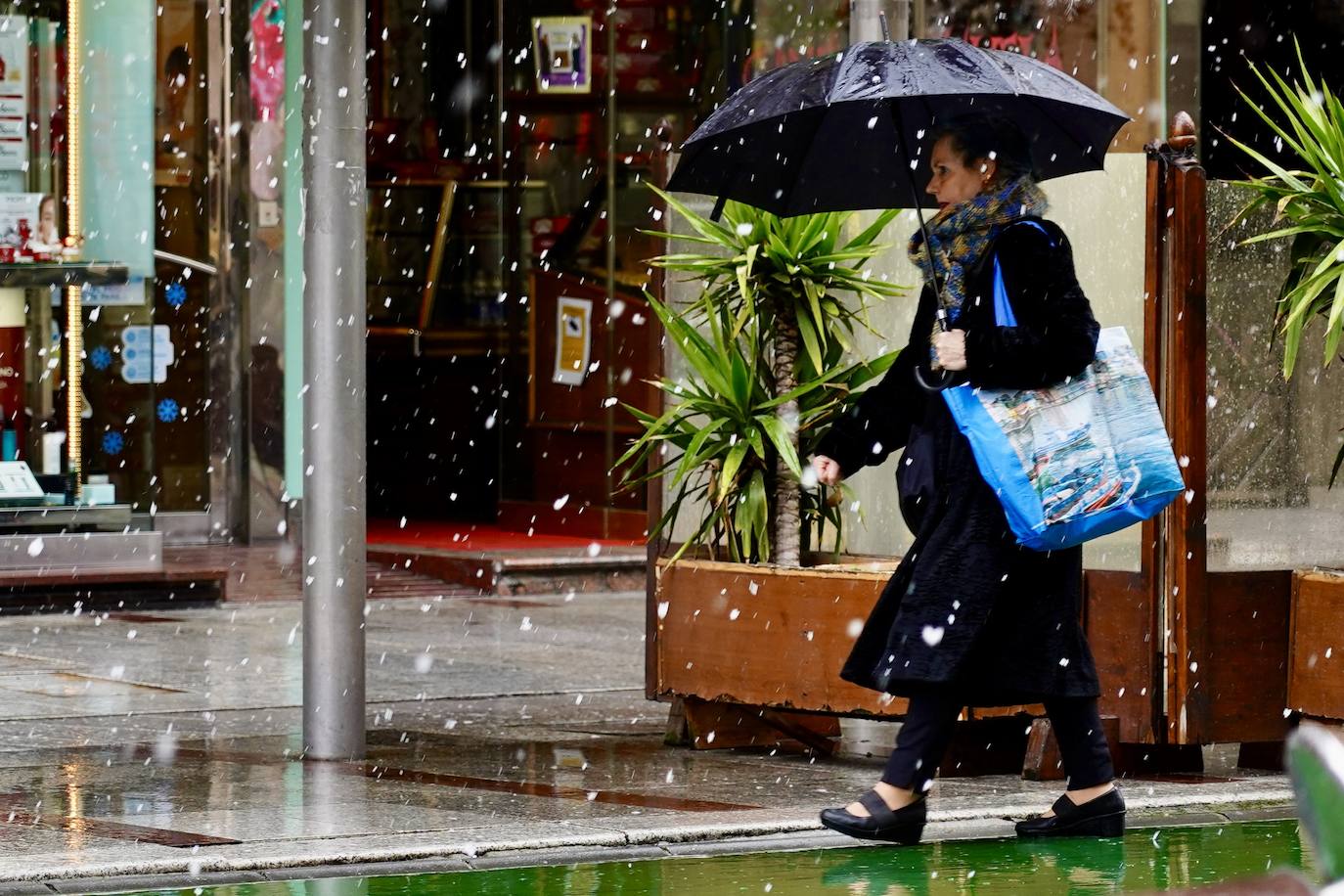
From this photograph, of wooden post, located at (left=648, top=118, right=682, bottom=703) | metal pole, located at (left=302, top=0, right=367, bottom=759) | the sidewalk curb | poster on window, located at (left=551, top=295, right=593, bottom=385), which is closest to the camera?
the sidewalk curb

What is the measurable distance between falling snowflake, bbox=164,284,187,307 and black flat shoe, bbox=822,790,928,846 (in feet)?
28.9

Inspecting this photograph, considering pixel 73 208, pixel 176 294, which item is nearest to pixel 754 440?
pixel 73 208

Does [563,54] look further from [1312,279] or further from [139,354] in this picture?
[1312,279]

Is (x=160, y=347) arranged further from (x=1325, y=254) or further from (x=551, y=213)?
(x=1325, y=254)

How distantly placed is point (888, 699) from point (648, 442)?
1.21m

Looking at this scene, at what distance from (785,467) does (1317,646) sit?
1.74m

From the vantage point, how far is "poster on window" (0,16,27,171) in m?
11.7

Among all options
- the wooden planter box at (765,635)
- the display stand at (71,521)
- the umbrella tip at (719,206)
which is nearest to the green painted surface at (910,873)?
the wooden planter box at (765,635)

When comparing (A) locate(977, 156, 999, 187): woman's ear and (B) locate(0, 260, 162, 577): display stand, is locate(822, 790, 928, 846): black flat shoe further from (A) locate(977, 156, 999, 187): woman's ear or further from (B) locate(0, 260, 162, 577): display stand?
(B) locate(0, 260, 162, 577): display stand

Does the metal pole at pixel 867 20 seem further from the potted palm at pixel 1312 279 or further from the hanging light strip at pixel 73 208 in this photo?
the hanging light strip at pixel 73 208

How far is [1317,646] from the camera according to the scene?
6664 mm

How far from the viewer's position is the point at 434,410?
15680 millimetres

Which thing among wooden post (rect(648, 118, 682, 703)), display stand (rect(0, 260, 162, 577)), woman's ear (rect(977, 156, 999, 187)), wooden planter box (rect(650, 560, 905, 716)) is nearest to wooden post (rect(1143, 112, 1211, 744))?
wooden planter box (rect(650, 560, 905, 716))

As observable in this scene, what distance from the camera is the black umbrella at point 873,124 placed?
5.70 meters
